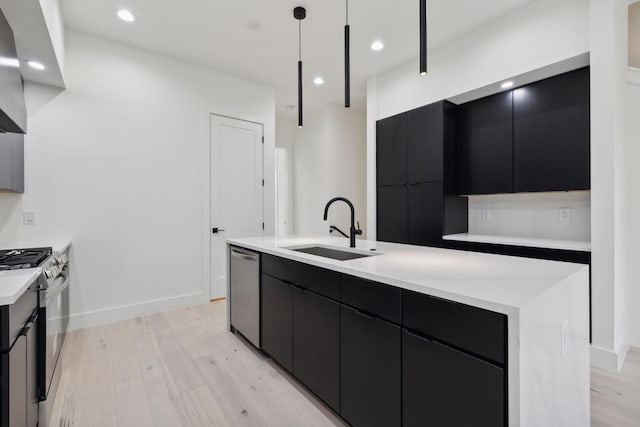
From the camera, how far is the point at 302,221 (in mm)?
5902

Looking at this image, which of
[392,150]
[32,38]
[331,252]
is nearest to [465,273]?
[331,252]

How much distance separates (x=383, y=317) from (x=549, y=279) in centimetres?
68

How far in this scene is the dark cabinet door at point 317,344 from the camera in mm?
1686

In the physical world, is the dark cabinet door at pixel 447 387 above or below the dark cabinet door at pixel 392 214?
below

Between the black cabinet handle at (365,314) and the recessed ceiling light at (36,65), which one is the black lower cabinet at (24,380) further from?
the recessed ceiling light at (36,65)

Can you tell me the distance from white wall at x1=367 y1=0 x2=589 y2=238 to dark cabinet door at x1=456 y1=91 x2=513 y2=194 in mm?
264

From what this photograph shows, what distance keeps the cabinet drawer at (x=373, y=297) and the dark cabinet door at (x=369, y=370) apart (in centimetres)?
4

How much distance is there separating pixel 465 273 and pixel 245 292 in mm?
1818

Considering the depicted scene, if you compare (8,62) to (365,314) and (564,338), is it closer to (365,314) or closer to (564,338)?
(365,314)

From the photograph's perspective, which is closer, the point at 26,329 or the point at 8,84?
the point at 26,329

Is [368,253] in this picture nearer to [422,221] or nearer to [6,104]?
[422,221]

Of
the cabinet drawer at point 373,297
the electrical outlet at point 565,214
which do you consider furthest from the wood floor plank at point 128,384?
the electrical outlet at point 565,214

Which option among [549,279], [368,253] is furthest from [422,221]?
[549,279]

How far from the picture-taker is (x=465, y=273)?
1.38 meters
